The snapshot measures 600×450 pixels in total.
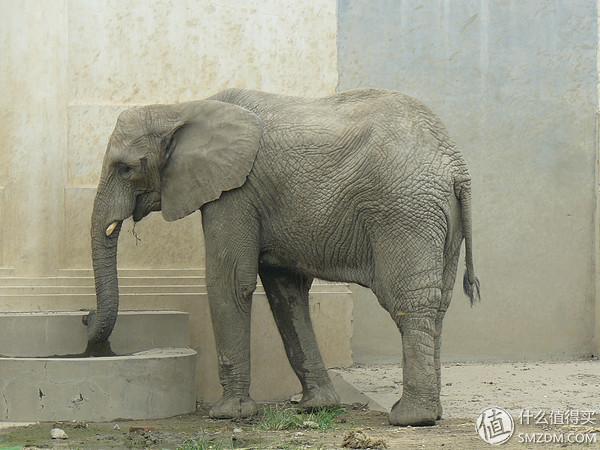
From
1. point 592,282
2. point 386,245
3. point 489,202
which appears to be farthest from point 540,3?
point 386,245

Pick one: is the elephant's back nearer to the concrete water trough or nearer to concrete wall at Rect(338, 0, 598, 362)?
the concrete water trough

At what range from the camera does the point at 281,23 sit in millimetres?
10281

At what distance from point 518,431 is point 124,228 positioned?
3912mm

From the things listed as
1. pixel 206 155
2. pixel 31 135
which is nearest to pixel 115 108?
pixel 31 135

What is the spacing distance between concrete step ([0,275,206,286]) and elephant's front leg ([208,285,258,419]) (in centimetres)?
158

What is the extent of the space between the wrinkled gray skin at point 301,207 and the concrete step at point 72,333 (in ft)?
1.06

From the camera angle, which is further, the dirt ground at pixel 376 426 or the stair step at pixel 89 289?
the stair step at pixel 89 289

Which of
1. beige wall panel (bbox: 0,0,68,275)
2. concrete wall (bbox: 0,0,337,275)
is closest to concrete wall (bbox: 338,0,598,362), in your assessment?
concrete wall (bbox: 0,0,337,275)

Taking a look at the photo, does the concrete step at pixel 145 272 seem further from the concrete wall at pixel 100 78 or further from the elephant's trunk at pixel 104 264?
the elephant's trunk at pixel 104 264

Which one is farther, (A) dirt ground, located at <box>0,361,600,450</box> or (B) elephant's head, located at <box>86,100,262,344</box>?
(B) elephant's head, located at <box>86,100,262,344</box>
